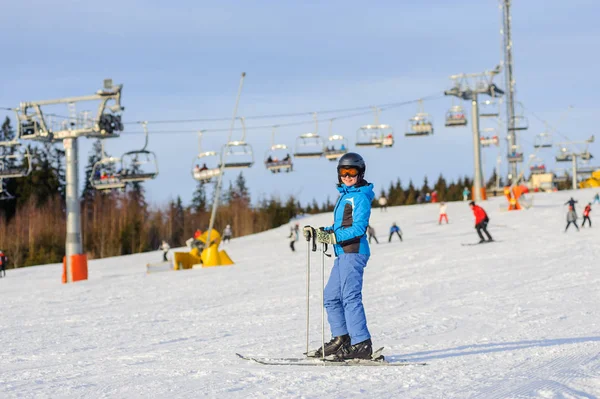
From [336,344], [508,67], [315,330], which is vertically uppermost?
[508,67]

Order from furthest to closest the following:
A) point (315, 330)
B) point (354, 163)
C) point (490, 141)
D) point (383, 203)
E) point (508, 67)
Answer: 1. point (508, 67)
2. point (490, 141)
3. point (383, 203)
4. point (315, 330)
5. point (354, 163)

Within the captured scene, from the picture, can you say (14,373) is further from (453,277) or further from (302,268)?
(302,268)

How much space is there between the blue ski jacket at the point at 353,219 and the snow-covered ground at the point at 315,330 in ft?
3.05

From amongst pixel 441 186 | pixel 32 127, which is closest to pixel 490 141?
pixel 32 127

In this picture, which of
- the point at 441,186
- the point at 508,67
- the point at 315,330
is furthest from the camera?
the point at 441,186

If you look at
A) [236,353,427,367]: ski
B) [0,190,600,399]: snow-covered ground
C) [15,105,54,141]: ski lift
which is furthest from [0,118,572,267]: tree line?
[236,353,427,367]: ski

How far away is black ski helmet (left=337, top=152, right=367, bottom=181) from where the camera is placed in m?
6.60

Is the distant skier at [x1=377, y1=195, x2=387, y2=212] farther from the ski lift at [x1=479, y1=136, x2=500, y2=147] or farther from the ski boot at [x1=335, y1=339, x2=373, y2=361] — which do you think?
the ski boot at [x1=335, y1=339, x2=373, y2=361]

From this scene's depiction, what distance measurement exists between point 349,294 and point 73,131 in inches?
880

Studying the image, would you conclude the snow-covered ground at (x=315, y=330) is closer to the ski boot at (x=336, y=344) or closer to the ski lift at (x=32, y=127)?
the ski boot at (x=336, y=344)

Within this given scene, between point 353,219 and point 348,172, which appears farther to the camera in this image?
point 348,172

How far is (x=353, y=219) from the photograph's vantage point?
6.54m

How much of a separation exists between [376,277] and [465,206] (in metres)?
33.1

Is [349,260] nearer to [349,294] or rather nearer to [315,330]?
[349,294]
